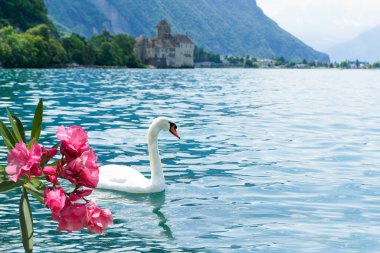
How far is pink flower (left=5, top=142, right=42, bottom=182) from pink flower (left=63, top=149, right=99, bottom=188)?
0.19 metres

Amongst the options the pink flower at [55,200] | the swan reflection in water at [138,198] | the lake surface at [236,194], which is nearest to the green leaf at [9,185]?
the pink flower at [55,200]

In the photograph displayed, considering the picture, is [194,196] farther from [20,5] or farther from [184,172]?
[20,5]

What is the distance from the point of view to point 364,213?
428 inches

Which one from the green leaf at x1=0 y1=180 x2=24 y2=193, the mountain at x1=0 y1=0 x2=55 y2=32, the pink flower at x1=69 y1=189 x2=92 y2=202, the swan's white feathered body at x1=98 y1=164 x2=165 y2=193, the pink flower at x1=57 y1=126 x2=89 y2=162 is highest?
the mountain at x1=0 y1=0 x2=55 y2=32

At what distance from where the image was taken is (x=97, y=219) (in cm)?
336

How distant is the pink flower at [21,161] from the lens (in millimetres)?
3207

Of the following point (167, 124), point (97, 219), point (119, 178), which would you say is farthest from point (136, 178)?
point (97, 219)

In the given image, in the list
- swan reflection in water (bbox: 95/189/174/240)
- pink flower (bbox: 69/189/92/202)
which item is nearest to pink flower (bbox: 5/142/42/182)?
pink flower (bbox: 69/189/92/202)

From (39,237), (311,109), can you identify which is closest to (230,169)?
(39,237)

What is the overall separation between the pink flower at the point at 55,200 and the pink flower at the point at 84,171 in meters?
0.10

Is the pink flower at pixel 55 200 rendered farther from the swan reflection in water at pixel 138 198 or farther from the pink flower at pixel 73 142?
the swan reflection in water at pixel 138 198

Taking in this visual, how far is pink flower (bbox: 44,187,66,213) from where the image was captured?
3.21 m

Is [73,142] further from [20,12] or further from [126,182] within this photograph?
[20,12]

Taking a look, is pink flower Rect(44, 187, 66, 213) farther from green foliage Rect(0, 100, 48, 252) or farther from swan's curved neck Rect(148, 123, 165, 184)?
swan's curved neck Rect(148, 123, 165, 184)
